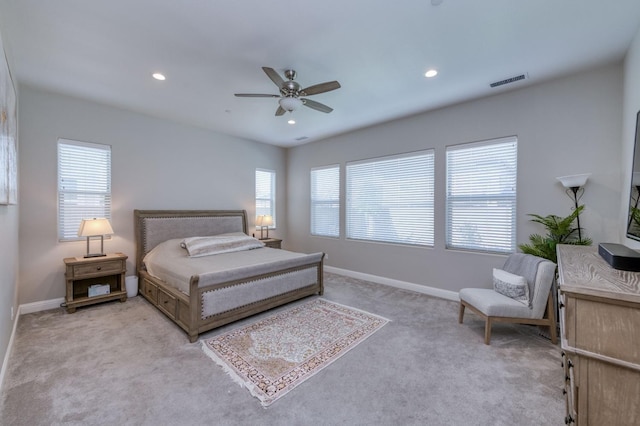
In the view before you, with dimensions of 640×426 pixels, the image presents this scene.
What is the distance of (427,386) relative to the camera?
2.05m

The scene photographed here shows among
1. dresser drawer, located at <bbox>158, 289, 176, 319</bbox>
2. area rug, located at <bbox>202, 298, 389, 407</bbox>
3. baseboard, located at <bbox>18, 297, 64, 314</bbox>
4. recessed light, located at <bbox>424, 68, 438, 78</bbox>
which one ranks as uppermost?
recessed light, located at <bbox>424, 68, 438, 78</bbox>

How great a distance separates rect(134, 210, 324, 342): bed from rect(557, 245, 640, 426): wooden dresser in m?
2.79

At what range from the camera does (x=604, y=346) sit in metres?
1.02

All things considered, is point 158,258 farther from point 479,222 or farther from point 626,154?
point 626,154

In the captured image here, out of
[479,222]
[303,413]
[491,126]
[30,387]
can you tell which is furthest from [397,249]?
[30,387]

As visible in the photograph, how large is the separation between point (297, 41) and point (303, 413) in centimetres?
298

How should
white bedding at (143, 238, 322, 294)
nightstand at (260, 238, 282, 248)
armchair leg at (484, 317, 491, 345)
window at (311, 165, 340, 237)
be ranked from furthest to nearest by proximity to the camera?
window at (311, 165, 340, 237), nightstand at (260, 238, 282, 248), white bedding at (143, 238, 322, 294), armchair leg at (484, 317, 491, 345)

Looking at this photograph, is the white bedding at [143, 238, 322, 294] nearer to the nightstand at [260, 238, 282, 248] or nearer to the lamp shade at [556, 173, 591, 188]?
the nightstand at [260, 238, 282, 248]

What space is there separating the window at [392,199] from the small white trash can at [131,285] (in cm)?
374

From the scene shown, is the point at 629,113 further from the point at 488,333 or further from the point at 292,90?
the point at 292,90

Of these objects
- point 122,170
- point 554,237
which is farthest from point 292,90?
point 554,237

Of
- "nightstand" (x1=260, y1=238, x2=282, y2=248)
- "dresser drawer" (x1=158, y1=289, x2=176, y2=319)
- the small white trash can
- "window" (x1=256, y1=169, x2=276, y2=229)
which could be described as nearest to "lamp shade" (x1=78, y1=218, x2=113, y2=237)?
the small white trash can

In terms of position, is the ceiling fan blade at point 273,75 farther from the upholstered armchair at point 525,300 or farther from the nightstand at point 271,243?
the nightstand at point 271,243

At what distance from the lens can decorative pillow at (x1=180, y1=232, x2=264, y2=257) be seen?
13.0 ft
